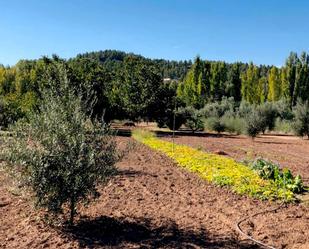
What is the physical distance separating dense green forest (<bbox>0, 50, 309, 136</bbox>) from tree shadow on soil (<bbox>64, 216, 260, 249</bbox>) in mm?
2205

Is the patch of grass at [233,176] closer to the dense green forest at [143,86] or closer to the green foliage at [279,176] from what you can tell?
the green foliage at [279,176]

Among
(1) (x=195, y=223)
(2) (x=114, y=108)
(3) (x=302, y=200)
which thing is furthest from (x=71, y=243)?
(2) (x=114, y=108)

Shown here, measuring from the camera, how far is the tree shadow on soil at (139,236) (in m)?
7.09

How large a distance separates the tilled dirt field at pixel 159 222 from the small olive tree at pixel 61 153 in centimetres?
65

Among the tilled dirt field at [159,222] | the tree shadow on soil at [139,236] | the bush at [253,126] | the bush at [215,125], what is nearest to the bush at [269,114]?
the bush at [215,125]

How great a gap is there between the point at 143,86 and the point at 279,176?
29988 millimetres

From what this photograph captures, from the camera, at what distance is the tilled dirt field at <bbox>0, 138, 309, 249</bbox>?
7.21 meters

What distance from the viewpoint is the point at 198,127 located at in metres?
43.2

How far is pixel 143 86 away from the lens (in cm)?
4138

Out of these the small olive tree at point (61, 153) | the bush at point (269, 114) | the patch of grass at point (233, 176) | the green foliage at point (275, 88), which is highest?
the green foliage at point (275, 88)

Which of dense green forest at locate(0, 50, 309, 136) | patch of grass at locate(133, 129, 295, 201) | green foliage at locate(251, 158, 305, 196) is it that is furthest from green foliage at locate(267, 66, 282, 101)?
green foliage at locate(251, 158, 305, 196)

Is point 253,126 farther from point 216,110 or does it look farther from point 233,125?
point 216,110

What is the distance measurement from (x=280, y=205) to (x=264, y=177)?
2858 mm

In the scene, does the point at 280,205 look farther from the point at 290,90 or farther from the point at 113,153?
the point at 290,90
